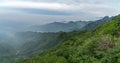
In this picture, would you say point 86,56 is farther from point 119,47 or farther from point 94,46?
point 119,47

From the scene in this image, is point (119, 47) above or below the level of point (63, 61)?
above

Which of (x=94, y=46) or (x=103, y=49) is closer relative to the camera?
(x=103, y=49)

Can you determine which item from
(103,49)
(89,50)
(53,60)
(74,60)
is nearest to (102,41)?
(103,49)

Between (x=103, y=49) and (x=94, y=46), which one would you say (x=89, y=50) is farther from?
(x=103, y=49)

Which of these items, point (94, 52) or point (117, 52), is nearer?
point (117, 52)

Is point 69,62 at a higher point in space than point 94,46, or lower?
lower

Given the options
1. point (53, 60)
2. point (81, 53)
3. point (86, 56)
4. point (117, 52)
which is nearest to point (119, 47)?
point (117, 52)

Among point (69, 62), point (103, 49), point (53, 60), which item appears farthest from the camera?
point (53, 60)

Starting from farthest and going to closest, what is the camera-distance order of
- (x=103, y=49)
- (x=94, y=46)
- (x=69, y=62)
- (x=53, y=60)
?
1. (x=53, y=60)
2. (x=69, y=62)
3. (x=94, y=46)
4. (x=103, y=49)

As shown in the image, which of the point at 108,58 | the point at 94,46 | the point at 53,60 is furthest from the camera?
the point at 53,60
